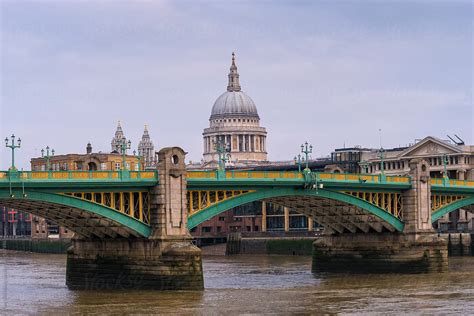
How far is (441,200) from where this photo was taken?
11231 cm

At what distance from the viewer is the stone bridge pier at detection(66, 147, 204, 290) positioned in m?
80.2

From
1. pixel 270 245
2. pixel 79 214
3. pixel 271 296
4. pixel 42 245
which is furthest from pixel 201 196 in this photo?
pixel 42 245

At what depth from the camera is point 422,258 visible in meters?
100

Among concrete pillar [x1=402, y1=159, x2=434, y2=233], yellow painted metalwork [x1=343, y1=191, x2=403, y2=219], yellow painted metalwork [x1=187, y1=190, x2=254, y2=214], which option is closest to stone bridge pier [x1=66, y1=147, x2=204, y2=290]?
yellow painted metalwork [x1=187, y1=190, x2=254, y2=214]

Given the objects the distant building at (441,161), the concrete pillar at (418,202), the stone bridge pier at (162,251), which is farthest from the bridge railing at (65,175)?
the distant building at (441,161)

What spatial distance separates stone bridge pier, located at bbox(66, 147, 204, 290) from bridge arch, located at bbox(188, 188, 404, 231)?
101 inches

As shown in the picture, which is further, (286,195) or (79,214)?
(286,195)

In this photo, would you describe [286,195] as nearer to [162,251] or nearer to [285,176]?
[285,176]

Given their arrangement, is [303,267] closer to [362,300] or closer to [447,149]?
[362,300]

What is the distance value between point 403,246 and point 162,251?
98.2ft

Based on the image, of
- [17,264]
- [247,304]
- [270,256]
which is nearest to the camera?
[247,304]

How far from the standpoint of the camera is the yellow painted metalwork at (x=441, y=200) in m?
111

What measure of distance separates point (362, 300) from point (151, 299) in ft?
47.5

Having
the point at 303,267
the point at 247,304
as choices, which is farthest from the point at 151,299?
the point at 303,267
